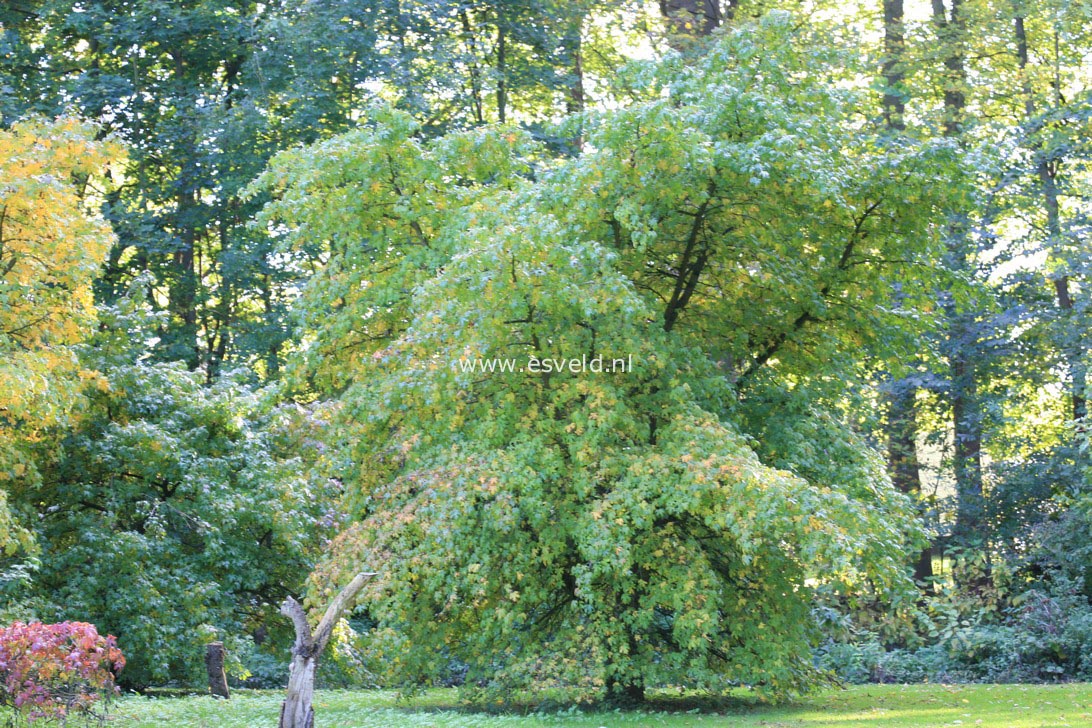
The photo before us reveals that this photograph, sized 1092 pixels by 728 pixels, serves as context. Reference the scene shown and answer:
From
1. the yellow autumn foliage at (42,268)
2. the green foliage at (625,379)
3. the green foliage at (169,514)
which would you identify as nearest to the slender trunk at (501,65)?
the green foliage at (169,514)

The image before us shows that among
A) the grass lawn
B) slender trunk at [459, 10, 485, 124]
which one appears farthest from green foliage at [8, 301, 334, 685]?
slender trunk at [459, 10, 485, 124]

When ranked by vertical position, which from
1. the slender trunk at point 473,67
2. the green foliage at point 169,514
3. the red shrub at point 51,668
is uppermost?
the slender trunk at point 473,67

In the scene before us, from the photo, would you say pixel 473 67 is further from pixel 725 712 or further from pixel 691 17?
pixel 725 712

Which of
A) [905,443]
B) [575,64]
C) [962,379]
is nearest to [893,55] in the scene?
[962,379]

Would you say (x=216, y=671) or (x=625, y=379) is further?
(x=216, y=671)

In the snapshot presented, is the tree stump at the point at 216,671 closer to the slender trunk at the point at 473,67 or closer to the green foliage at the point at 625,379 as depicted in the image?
the green foliage at the point at 625,379

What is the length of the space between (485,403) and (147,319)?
24.0 feet

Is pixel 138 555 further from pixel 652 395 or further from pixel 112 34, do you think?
pixel 112 34

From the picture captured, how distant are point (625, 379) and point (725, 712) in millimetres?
3879

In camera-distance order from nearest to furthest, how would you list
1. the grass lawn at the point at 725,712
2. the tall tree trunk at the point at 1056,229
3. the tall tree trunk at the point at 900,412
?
the grass lawn at the point at 725,712 → the tall tree trunk at the point at 1056,229 → the tall tree trunk at the point at 900,412

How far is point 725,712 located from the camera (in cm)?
1315

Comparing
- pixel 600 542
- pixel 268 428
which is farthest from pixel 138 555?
pixel 600 542

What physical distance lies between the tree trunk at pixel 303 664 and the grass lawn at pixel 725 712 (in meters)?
1.38

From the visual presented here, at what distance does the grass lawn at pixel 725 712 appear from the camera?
38.1 feet
